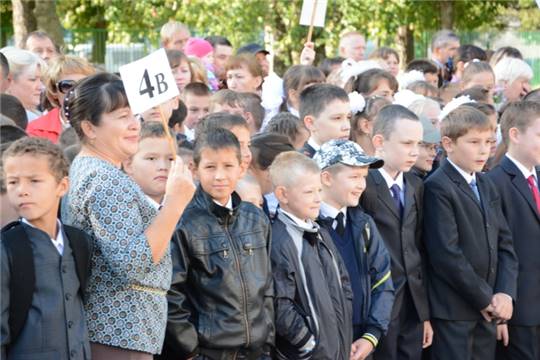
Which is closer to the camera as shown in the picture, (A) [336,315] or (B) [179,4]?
(A) [336,315]

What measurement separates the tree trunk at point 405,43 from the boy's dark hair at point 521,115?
20302 millimetres

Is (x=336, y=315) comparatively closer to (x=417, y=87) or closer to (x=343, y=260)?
(x=343, y=260)

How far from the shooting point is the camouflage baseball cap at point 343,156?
6.51m

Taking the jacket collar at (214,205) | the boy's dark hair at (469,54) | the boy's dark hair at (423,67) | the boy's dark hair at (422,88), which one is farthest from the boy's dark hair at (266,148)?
the boy's dark hair at (469,54)

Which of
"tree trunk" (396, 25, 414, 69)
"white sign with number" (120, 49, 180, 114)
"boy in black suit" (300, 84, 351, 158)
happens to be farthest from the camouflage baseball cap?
"tree trunk" (396, 25, 414, 69)

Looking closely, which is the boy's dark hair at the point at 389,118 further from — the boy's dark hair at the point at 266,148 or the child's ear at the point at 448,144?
the boy's dark hair at the point at 266,148

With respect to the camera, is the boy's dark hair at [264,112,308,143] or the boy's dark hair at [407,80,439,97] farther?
the boy's dark hair at [407,80,439,97]

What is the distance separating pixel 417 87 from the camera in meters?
10.3

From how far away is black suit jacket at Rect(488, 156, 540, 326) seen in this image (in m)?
7.57

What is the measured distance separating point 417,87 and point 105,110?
19.3 feet

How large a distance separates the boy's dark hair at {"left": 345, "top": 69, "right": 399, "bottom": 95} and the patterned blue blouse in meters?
4.84

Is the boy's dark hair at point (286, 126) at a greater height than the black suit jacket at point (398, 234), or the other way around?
the boy's dark hair at point (286, 126)

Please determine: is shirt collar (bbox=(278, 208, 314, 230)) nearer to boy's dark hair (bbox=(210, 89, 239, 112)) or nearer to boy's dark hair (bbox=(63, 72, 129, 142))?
boy's dark hair (bbox=(63, 72, 129, 142))

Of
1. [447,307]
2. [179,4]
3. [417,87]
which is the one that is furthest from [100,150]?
[179,4]
